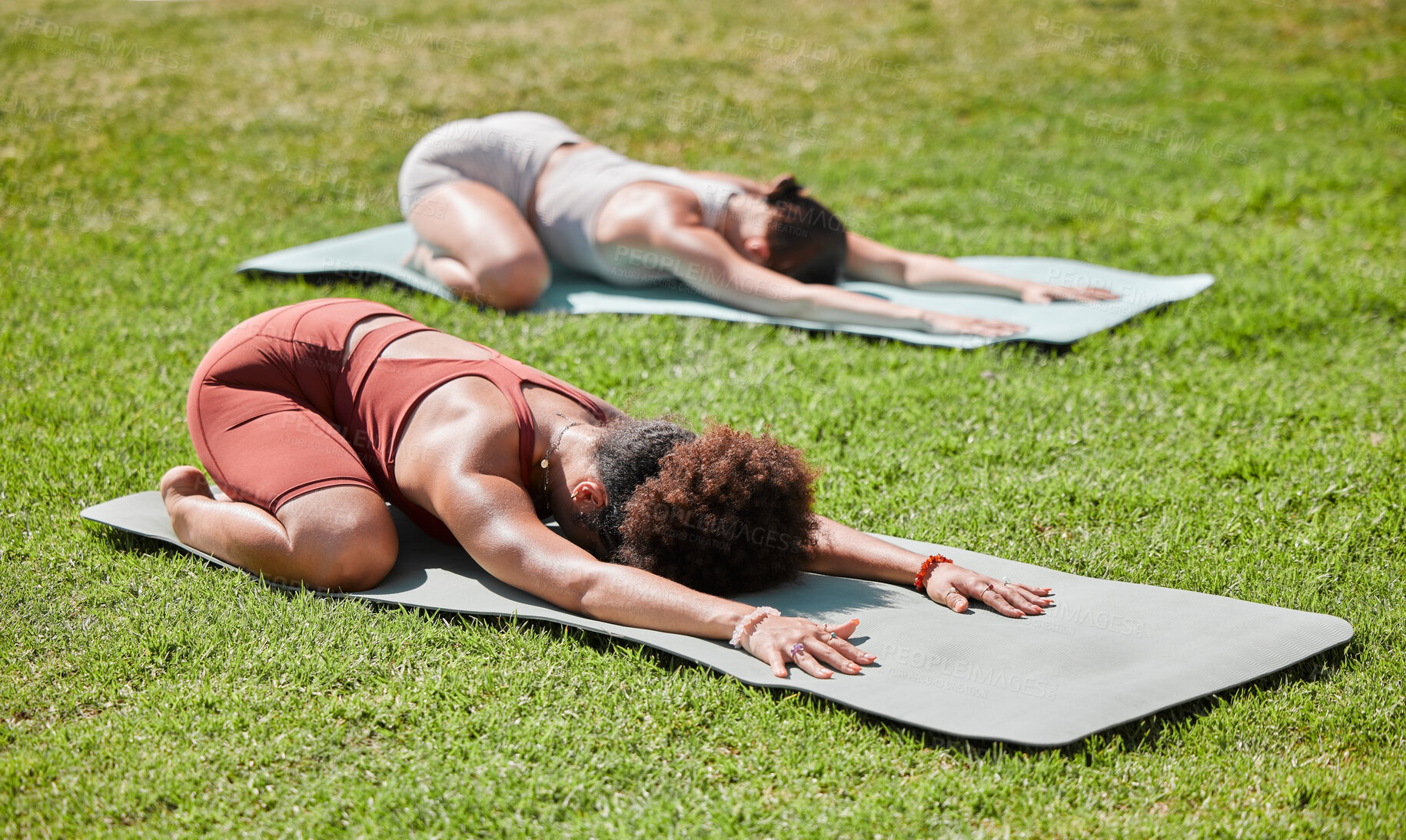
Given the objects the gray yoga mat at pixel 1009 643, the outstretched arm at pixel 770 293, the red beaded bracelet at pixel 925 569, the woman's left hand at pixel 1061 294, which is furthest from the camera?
the woman's left hand at pixel 1061 294

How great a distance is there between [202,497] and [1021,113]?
28.7 ft

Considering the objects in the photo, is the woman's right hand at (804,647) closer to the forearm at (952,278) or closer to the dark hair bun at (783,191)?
the dark hair bun at (783,191)

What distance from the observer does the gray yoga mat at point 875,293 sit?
5.49 metres

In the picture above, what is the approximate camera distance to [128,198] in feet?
25.0

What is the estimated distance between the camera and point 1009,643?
296 centimetres

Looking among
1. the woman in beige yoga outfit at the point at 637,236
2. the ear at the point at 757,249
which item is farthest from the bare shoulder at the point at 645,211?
the ear at the point at 757,249

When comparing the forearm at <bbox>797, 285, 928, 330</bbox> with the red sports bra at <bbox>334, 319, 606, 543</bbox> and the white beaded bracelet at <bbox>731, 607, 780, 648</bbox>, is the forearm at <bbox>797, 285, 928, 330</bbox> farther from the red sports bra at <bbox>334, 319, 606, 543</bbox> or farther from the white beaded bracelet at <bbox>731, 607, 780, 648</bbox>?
the white beaded bracelet at <bbox>731, 607, 780, 648</bbox>

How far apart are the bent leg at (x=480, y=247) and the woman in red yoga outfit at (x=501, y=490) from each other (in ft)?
6.90

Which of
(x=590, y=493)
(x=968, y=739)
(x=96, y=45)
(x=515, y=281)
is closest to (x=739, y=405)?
(x=515, y=281)

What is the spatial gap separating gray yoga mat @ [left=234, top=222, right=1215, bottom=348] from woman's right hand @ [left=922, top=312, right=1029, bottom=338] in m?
0.04

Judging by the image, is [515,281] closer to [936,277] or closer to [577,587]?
[936,277]

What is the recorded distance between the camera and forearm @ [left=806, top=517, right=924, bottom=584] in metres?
3.31

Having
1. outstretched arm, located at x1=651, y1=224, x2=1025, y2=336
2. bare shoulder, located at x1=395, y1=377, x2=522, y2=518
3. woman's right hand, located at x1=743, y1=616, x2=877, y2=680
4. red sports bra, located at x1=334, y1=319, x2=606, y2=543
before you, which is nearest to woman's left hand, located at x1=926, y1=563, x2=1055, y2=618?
woman's right hand, located at x1=743, y1=616, x2=877, y2=680

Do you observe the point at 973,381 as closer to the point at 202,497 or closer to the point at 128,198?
the point at 202,497
